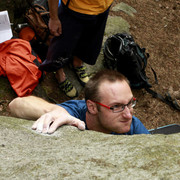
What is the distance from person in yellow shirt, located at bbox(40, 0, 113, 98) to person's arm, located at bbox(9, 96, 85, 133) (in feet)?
5.01

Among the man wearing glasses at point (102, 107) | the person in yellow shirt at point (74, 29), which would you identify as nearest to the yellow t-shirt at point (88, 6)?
the person in yellow shirt at point (74, 29)

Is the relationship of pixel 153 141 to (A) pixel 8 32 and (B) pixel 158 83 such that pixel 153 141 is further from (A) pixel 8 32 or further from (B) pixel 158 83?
(B) pixel 158 83

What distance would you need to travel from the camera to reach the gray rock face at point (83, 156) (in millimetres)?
979

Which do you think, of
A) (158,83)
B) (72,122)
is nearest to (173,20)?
(158,83)

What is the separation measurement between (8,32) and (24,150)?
3.46 metres

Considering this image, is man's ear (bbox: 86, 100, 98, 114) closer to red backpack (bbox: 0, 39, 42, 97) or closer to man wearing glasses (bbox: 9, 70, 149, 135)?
man wearing glasses (bbox: 9, 70, 149, 135)

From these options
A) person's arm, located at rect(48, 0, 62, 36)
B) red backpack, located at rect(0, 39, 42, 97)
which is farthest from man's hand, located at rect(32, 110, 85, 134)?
red backpack, located at rect(0, 39, 42, 97)

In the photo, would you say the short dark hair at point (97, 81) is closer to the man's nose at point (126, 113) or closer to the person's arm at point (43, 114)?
the man's nose at point (126, 113)

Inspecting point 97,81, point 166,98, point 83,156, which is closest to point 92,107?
point 97,81

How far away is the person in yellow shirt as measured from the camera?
2.95m

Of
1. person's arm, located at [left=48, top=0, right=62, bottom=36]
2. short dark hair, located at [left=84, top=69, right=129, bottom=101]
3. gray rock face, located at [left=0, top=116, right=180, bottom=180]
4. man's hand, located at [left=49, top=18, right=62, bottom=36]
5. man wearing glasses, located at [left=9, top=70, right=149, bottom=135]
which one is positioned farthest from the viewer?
man's hand, located at [left=49, top=18, right=62, bottom=36]

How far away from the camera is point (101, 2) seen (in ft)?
9.75

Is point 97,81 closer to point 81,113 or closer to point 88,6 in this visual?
point 81,113

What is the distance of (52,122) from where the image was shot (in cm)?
157
